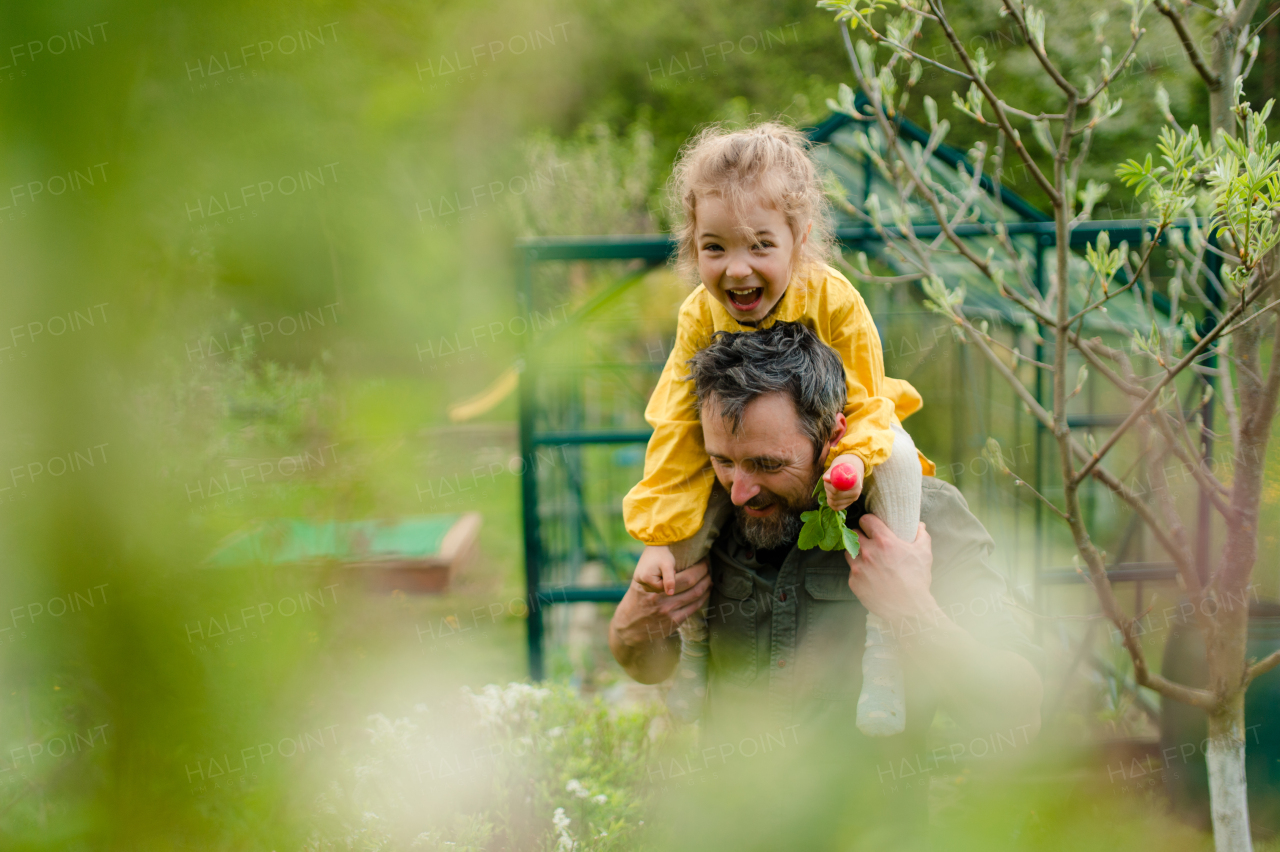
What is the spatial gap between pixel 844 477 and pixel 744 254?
44 centimetres

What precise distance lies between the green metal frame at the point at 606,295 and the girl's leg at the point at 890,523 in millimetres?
2136

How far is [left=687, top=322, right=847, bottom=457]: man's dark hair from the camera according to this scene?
153cm

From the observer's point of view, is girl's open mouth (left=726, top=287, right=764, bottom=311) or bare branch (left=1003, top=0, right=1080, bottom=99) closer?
girl's open mouth (left=726, top=287, right=764, bottom=311)

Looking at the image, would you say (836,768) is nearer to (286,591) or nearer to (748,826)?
(748,826)

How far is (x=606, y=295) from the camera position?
3971 millimetres

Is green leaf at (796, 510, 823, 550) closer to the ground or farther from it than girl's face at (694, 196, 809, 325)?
closer to the ground

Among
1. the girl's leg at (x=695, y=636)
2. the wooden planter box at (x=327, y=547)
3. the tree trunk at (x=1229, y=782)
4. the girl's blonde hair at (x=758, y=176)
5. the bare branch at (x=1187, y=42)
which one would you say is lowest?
the tree trunk at (x=1229, y=782)

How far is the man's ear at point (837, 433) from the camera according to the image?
62.5 inches

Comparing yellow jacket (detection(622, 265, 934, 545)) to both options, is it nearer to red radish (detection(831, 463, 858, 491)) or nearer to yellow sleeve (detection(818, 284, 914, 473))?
yellow sleeve (detection(818, 284, 914, 473))

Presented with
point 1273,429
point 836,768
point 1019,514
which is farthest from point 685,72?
point 836,768

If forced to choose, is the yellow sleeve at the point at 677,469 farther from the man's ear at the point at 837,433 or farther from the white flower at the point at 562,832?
the white flower at the point at 562,832

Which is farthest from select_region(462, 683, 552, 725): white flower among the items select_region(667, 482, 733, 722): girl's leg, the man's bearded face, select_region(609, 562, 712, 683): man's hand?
the man's bearded face

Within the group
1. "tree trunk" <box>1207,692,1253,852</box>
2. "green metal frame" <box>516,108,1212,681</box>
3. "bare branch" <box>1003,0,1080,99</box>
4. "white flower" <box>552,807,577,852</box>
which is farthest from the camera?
"green metal frame" <box>516,108,1212,681</box>

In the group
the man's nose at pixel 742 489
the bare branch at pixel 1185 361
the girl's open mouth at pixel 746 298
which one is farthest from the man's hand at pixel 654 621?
the bare branch at pixel 1185 361
